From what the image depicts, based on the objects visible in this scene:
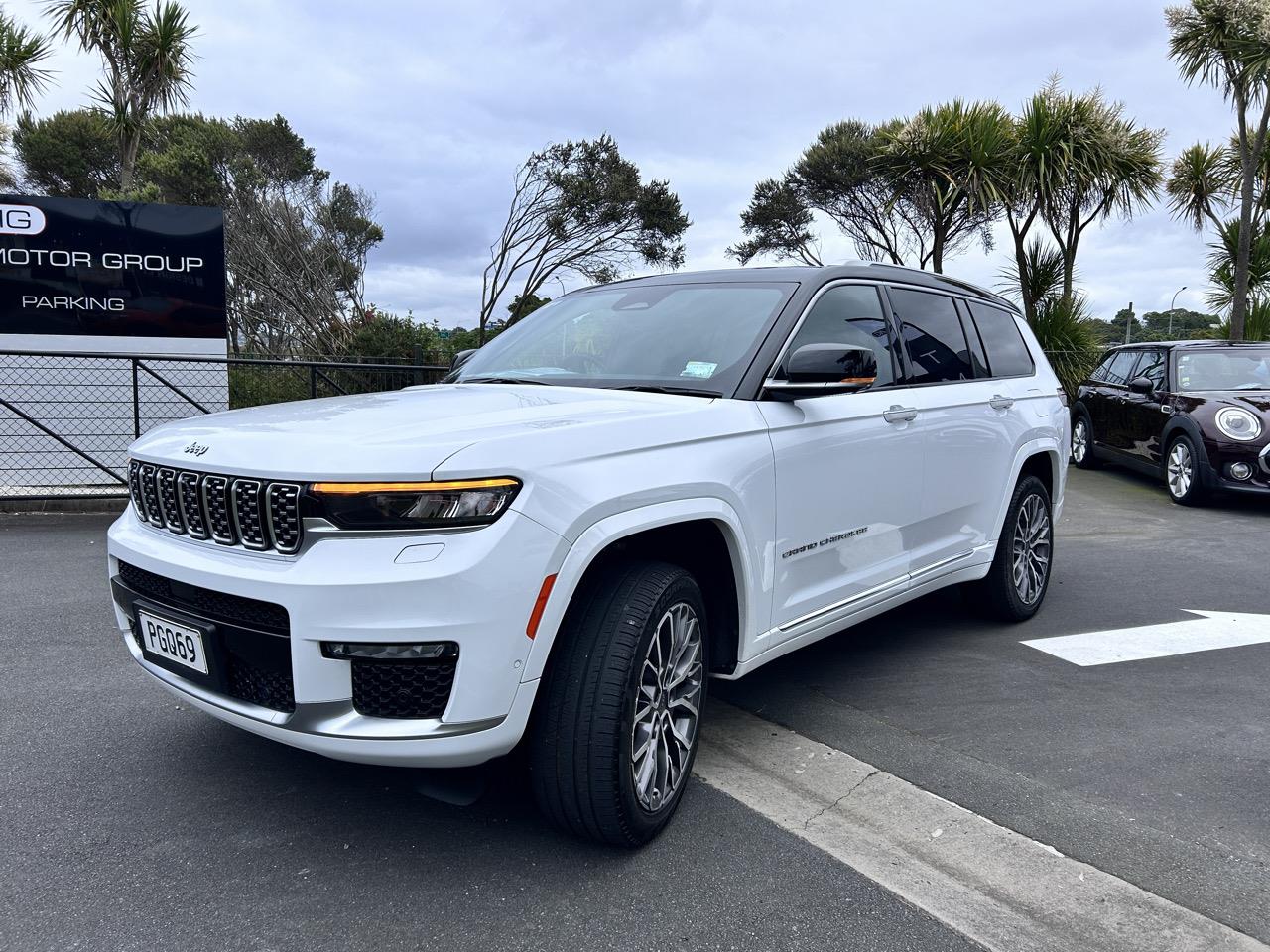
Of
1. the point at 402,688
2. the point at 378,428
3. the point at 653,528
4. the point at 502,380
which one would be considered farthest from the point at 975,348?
the point at 402,688


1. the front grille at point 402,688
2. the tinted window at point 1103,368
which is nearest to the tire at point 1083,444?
the tinted window at point 1103,368

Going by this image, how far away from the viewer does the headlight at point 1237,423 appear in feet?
28.6

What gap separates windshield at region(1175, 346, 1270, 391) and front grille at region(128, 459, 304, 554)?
383 inches

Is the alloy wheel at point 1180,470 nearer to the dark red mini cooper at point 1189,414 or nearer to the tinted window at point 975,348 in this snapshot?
the dark red mini cooper at point 1189,414

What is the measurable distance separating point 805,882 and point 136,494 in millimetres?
2228

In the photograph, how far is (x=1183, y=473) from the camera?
9367 millimetres

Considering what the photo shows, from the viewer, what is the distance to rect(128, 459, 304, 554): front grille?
2336mm

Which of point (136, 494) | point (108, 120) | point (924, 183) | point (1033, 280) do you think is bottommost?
point (136, 494)

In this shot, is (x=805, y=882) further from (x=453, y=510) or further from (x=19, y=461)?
(x=19, y=461)

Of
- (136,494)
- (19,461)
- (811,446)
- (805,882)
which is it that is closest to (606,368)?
(811,446)

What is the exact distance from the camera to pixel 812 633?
344 centimetres

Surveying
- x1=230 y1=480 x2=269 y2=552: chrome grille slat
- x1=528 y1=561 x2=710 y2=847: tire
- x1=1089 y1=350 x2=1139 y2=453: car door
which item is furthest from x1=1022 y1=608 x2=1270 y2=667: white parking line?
x1=1089 y1=350 x2=1139 y2=453: car door

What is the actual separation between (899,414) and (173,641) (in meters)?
2.68

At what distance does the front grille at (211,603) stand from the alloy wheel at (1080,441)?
1166cm
